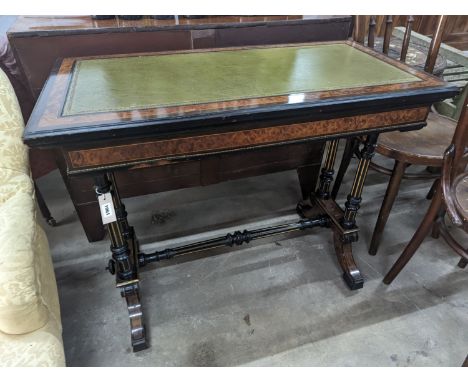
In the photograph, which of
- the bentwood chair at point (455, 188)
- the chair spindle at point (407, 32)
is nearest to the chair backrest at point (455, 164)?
the bentwood chair at point (455, 188)

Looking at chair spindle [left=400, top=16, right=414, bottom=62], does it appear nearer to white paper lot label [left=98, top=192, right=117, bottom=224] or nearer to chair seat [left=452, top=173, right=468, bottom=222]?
chair seat [left=452, top=173, right=468, bottom=222]

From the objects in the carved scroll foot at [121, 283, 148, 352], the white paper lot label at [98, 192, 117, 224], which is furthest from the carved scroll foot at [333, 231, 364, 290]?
the white paper lot label at [98, 192, 117, 224]

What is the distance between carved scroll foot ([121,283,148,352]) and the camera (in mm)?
1226

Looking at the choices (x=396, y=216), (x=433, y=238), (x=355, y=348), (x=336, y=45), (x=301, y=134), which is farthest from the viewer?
(x=396, y=216)

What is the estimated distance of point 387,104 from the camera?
97cm

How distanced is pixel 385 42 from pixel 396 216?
91cm

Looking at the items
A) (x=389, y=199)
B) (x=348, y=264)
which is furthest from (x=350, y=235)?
(x=389, y=199)

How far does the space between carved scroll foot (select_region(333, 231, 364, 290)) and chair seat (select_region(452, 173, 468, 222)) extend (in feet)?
1.56

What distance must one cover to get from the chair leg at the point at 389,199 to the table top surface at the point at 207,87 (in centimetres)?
44

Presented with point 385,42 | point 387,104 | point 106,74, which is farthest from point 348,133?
point 385,42

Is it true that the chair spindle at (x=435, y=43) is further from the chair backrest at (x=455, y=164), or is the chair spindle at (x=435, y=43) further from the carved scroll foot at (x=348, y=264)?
the carved scroll foot at (x=348, y=264)

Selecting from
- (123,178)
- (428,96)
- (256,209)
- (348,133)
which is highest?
(428,96)

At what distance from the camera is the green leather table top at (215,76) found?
35.4 inches

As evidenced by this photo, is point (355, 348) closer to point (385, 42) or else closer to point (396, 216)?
point (396, 216)
